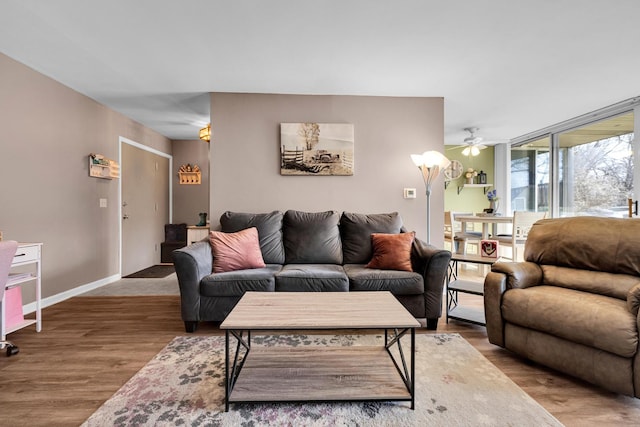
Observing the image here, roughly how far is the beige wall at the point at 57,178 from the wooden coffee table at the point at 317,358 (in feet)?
8.87

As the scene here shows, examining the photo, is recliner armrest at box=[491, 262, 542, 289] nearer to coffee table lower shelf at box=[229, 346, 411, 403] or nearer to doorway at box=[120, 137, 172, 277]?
coffee table lower shelf at box=[229, 346, 411, 403]

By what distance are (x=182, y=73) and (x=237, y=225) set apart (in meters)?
1.66

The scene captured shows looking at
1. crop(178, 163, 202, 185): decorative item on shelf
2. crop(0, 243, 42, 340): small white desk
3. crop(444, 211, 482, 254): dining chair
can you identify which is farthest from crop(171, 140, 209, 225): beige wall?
crop(444, 211, 482, 254): dining chair

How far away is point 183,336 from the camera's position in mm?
2559

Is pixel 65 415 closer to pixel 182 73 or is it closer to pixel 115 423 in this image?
pixel 115 423

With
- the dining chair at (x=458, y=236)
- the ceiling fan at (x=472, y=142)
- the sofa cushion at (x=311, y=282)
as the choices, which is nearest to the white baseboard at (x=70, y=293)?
the sofa cushion at (x=311, y=282)

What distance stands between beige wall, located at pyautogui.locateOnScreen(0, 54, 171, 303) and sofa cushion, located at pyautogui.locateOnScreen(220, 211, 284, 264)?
1.82 m

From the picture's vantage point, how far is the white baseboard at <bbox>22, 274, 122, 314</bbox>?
3068 mm

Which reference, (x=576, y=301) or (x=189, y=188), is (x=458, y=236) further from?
(x=189, y=188)

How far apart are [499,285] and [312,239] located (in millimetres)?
1751

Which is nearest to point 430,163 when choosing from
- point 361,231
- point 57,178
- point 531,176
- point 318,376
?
point 361,231

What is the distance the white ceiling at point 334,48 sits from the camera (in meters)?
2.20

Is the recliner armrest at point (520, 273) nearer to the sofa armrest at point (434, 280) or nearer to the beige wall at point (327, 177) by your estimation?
the sofa armrest at point (434, 280)

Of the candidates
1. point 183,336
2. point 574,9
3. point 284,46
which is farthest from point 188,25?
point 574,9
